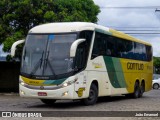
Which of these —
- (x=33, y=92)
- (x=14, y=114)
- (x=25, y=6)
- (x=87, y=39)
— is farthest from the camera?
(x=25, y=6)

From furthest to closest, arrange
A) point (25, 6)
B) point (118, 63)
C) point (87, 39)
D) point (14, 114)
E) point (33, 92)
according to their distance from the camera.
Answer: point (25, 6) < point (118, 63) < point (87, 39) < point (33, 92) < point (14, 114)

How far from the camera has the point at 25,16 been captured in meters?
28.0

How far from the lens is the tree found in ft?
89.9

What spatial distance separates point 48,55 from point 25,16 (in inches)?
431

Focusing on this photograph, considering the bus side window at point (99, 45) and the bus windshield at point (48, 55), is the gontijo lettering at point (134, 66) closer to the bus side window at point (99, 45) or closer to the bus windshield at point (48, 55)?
the bus side window at point (99, 45)

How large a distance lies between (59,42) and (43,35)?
34.0 inches

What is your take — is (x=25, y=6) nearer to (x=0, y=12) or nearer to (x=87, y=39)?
(x=0, y=12)

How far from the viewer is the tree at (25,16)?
27.4m

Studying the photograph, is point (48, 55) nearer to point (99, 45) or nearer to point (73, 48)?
point (73, 48)

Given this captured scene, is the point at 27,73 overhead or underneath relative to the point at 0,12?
underneath

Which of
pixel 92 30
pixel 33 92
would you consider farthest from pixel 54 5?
pixel 33 92

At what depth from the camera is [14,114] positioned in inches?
500

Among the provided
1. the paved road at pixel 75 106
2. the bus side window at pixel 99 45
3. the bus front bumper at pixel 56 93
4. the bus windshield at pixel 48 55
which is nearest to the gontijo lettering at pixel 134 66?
the paved road at pixel 75 106

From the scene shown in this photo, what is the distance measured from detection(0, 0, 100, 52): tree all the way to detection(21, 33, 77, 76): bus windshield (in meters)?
8.71
